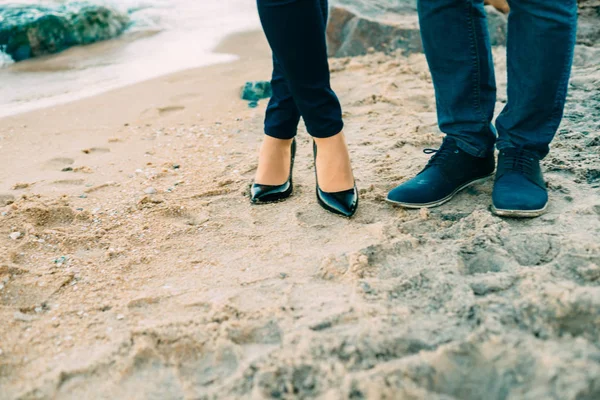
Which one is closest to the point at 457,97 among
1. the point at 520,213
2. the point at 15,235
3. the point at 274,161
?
the point at 520,213

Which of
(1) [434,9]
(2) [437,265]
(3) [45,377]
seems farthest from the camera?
(1) [434,9]

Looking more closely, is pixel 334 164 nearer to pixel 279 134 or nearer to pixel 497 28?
pixel 279 134

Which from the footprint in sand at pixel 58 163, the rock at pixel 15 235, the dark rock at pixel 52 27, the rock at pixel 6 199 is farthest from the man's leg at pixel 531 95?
the dark rock at pixel 52 27

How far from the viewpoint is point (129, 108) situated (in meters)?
3.28

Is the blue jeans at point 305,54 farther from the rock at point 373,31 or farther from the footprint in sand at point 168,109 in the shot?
the rock at point 373,31

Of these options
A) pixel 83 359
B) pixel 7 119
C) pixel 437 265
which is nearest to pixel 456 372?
pixel 437 265

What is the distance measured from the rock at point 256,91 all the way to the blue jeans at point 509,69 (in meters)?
1.70

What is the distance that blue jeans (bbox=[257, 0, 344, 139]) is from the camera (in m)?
1.44

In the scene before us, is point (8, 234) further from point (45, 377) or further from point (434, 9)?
point (434, 9)

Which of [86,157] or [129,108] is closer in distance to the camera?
[86,157]

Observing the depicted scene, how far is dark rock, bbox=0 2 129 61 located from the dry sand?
9.95ft

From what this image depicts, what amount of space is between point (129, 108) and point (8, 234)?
1.64 m

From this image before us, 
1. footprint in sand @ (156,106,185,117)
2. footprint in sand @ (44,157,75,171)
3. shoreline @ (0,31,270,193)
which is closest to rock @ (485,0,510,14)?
shoreline @ (0,31,270,193)

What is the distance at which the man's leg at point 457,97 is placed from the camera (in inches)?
63.0
